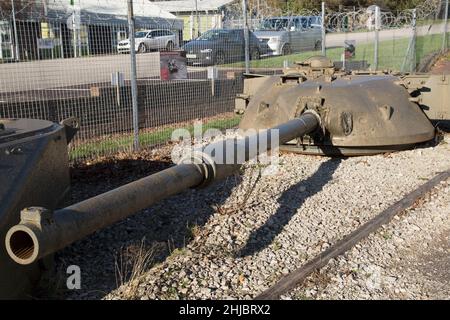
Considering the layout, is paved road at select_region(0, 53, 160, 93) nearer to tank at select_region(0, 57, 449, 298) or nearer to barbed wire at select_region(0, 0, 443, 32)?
barbed wire at select_region(0, 0, 443, 32)

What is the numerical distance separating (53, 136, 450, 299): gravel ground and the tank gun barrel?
0.91 meters

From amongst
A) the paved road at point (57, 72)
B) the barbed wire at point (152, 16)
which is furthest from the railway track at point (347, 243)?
the barbed wire at point (152, 16)

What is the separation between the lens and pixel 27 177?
13.2 ft

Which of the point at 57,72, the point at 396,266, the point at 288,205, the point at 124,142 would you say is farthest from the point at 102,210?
the point at 57,72

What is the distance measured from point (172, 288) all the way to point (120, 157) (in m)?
4.57

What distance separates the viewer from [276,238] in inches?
219

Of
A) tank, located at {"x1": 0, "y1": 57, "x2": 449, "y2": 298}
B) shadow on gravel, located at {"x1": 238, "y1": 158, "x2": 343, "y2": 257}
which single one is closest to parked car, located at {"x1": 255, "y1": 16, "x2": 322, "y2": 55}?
tank, located at {"x1": 0, "y1": 57, "x2": 449, "y2": 298}

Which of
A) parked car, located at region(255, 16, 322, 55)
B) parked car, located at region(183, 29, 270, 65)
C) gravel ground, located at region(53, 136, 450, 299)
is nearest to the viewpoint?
gravel ground, located at region(53, 136, 450, 299)

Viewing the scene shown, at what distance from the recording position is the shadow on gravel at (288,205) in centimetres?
545

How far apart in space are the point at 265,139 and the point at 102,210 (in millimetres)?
2230

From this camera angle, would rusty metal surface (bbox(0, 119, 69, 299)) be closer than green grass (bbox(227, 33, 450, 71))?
Yes

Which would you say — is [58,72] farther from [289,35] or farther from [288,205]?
[289,35]

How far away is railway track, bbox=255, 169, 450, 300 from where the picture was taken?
436cm
